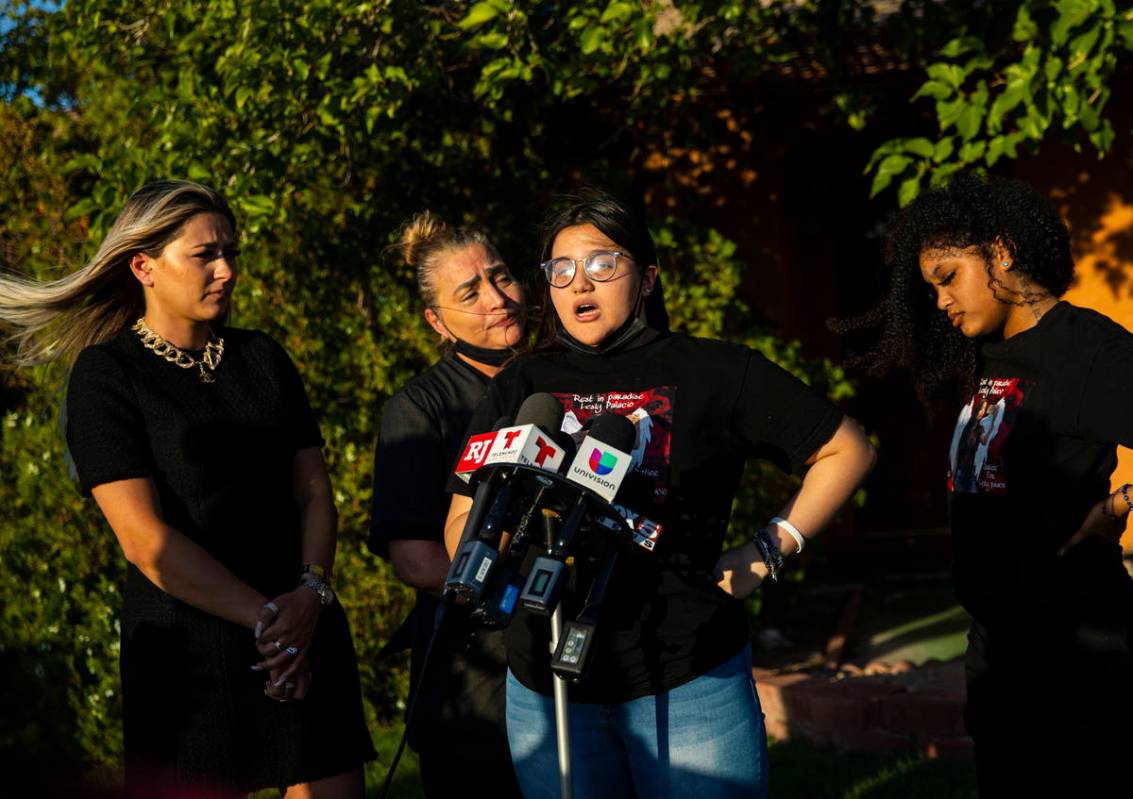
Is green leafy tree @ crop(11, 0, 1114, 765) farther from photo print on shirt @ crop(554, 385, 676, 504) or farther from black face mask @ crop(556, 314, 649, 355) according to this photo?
photo print on shirt @ crop(554, 385, 676, 504)

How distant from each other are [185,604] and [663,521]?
1385 mm

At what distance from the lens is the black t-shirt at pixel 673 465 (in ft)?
9.41

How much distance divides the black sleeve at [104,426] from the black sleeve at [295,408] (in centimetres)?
45

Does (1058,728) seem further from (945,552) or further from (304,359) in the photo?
(945,552)

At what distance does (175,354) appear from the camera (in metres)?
3.60

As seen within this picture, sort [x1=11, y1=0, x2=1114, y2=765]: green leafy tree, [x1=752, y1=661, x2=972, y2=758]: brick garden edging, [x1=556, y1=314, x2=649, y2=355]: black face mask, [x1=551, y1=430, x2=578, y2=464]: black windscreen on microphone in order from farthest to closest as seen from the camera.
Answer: [x1=752, y1=661, x2=972, y2=758]: brick garden edging → [x1=11, y1=0, x2=1114, y2=765]: green leafy tree → [x1=556, y1=314, x2=649, y2=355]: black face mask → [x1=551, y1=430, x2=578, y2=464]: black windscreen on microphone

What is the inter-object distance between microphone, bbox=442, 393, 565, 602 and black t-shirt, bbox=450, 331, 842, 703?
492 mm

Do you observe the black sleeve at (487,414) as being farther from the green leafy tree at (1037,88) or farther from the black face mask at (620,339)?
the green leafy tree at (1037,88)

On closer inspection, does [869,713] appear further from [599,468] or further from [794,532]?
[599,468]

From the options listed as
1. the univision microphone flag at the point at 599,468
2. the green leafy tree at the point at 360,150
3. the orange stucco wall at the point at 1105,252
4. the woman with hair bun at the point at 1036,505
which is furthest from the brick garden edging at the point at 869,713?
the univision microphone flag at the point at 599,468

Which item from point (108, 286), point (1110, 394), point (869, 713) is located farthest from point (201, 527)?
point (869, 713)

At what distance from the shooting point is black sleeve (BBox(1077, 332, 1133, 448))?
10.5 ft

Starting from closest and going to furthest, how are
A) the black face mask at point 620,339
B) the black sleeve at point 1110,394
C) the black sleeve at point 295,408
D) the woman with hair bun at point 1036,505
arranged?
the black face mask at point 620,339, the black sleeve at point 1110,394, the woman with hair bun at point 1036,505, the black sleeve at point 295,408

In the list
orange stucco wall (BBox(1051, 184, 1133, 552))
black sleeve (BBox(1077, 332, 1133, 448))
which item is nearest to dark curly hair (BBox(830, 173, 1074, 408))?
black sleeve (BBox(1077, 332, 1133, 448))
